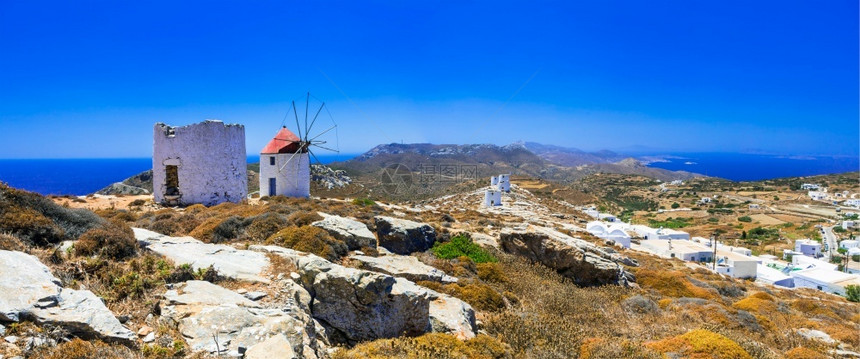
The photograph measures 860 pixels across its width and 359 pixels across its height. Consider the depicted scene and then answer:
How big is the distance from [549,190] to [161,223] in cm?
5965

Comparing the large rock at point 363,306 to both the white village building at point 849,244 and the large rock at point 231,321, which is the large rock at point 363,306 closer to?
the large rock at point 231,321

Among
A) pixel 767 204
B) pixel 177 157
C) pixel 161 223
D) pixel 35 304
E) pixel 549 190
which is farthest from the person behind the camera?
pixel 767 204

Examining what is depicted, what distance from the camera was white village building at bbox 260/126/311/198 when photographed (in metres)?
23.4

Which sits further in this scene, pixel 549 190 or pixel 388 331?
pixel 549 190

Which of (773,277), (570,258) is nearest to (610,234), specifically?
(773,277)

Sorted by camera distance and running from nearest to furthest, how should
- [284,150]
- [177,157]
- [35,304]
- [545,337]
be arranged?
[35,304]
[545,337]
[177,157]
[284,150]

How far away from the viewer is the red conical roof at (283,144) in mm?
23484

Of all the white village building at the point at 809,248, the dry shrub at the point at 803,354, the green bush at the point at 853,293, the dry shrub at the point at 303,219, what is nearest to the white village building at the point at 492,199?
the green bush at the point at 853,293

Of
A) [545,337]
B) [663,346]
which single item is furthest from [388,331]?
[663,346]

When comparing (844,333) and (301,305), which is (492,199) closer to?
→ (844,333)

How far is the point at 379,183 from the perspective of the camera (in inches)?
2232

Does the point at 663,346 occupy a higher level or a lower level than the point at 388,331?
lower

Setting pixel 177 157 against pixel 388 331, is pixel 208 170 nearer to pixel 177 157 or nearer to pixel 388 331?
pixel 177 157

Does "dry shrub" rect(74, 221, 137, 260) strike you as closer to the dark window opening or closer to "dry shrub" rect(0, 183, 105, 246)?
"dry shrub" rect(0, 183, 105, 246)
